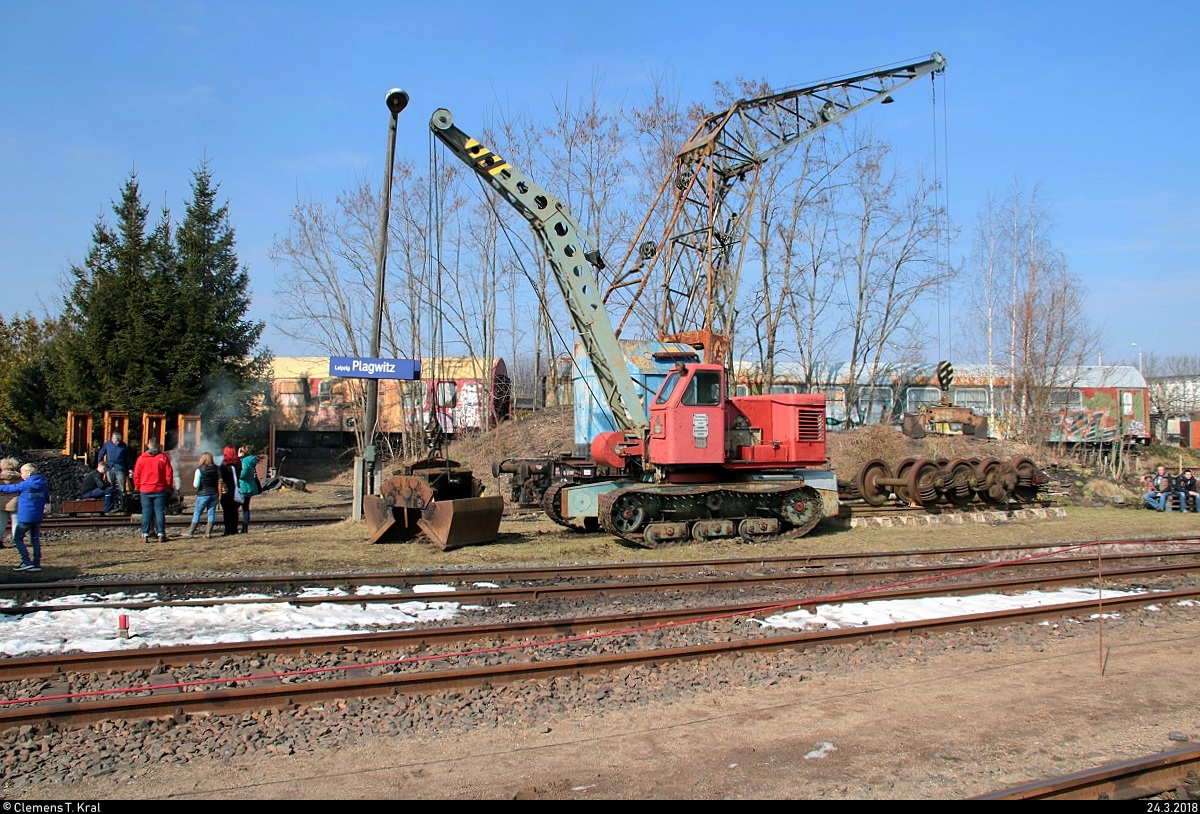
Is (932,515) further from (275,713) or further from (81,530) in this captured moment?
(81,530)

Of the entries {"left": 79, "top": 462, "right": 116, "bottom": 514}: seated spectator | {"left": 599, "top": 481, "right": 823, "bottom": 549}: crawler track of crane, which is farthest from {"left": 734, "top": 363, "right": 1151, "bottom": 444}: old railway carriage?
{"left": 79, "top": 462, "right": 116, "bottom": 514}: seated spectator

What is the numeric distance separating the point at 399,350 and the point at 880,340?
67.1ft

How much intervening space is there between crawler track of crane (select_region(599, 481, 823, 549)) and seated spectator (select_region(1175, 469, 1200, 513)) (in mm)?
12104

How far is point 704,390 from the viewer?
15047mm

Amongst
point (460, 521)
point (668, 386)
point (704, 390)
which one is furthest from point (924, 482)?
point (460, 521)

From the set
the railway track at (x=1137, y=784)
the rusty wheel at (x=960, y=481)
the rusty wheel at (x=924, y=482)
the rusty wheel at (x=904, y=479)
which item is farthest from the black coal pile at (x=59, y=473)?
the railway track at (x=1137, y=784)

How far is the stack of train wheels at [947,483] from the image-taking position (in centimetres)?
1936

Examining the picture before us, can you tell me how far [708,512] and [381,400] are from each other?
88.5 ft

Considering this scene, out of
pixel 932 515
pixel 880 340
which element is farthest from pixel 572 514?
pixel 880 340

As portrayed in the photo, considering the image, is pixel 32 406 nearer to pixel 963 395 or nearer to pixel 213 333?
pixel 213 333

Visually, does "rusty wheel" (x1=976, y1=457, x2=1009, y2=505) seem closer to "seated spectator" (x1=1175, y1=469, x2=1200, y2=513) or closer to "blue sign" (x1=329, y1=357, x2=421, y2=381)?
"seated spectator" (x1=1175, y1=469, x2=1200, y2=513)

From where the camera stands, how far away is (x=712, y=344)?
1736 cm

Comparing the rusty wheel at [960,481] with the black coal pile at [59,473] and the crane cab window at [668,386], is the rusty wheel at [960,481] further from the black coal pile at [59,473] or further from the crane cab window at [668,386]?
the black coal pile at [59,473]

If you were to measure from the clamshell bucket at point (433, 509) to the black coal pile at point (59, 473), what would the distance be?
986 cm
